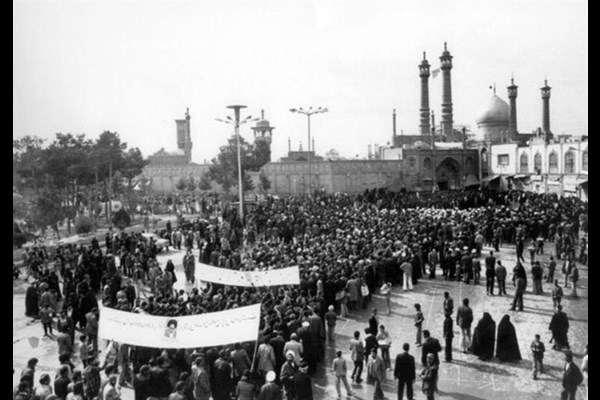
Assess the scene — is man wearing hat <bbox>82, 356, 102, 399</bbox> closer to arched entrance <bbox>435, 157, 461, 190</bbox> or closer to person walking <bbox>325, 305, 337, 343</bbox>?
person walking <bbox>325, 305, 337, 343</bbox>

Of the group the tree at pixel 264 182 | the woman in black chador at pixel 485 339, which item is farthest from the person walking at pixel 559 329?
the tree at pixel 264 182

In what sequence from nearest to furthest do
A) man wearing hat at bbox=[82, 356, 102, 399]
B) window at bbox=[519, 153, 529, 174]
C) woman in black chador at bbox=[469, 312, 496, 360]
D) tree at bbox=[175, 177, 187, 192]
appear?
man wearing hat at bbox=[82, 356, 102, 399] → woman in black chador at bbox=[469, 312, 496, 360] → window at bbox=[519, 153, 529, 174] → tree at bbox=[175, 177, 187, 192]

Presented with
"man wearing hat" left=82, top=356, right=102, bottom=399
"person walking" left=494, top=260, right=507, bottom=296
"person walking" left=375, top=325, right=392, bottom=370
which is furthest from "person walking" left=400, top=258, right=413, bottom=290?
"man wearing hat" left=82, top=356, right=102, bottom=399

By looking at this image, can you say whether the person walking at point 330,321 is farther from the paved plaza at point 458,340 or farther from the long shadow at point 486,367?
the long shadow at point 486,367

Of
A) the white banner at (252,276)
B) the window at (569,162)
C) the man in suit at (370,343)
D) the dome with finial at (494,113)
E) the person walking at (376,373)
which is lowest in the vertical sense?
the person walking at (376,373)

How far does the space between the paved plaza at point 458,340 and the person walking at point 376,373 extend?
22 centimetres

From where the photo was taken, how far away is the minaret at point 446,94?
208 feet

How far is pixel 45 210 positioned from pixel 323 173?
2838 cm

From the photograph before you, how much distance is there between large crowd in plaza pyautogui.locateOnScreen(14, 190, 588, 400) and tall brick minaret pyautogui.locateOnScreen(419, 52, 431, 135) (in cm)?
3678

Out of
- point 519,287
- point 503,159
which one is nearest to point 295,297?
point 519,287

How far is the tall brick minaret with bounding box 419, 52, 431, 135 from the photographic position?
65.3 metres

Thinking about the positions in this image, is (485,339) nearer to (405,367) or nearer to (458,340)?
(458,340)

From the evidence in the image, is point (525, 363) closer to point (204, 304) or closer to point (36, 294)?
point (204, 304)

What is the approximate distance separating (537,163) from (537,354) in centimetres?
3994
